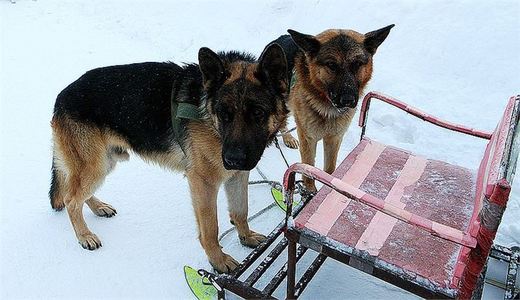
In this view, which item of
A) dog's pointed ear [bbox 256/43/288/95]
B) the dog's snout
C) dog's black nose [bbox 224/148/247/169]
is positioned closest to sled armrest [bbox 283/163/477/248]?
dog's black nose [bbox 224/148/247/169]

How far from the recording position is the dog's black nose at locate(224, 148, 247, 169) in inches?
93.1

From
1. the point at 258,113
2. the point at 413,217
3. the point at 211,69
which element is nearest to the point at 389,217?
the point at 413,217

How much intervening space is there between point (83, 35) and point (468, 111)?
21.6 ft

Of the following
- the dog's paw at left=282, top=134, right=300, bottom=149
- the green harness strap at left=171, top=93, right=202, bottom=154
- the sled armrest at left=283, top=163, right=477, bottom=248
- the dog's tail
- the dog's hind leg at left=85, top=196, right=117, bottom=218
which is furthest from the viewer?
the dog's paw at left=282, top=134, right=300, bottom=149

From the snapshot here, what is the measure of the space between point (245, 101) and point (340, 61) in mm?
1154

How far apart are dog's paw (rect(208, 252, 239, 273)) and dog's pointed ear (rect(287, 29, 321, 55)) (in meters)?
1.68

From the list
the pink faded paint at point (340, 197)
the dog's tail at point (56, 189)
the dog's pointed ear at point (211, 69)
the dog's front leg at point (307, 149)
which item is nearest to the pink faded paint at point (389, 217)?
the pink faded paint at point (340, 197)

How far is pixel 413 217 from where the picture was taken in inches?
79.9

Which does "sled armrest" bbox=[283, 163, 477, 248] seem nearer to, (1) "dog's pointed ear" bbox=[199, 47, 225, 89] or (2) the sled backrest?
(2) the sled backrest

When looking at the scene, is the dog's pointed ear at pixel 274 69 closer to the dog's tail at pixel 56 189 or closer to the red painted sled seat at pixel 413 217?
the red painted sled seat at pixel 413 217

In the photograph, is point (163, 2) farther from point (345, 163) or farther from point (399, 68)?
point (345, 163)

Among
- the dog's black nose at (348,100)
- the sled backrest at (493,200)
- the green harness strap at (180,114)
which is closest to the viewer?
the sled backrest at (493,200)

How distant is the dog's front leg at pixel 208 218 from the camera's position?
2877mm

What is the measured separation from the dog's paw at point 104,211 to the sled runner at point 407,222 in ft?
4.16
